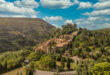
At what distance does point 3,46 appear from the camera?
641 feet

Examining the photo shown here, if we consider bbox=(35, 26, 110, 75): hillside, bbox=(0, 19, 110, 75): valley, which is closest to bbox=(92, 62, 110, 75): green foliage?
bbox=(0, 19, 110, 75): valley


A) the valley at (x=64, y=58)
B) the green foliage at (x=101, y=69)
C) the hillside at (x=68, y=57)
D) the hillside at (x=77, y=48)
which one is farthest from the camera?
the hillside at (x=77, y=48)

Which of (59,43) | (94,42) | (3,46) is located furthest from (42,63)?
(3,46)

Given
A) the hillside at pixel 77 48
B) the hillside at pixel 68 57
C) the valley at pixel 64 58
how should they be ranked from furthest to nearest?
1. the hillside at pixel 77 48
2. the valley at pixel 64 58
3. the hillside at pixel 68 57

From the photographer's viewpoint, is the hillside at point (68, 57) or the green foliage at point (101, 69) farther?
the hillside at point (68, 57)

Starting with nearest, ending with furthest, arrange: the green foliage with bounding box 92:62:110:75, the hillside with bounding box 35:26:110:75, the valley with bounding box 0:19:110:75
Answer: the green foliage with bounding box 92:62:110:75
the valley with bounding box 0:19:110:75
the hillside with bounding box 35:26:110:75

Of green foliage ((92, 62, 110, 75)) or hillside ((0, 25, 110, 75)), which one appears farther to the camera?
hillside ((0, 25, 110, 75))

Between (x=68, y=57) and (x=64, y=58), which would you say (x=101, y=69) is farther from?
(x=68, y=57)

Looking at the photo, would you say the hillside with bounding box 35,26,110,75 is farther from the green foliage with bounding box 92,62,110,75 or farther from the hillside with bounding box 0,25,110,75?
the green foliage with bounding box 92,62,110,75

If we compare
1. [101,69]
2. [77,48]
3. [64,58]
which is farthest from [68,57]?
[101,69]

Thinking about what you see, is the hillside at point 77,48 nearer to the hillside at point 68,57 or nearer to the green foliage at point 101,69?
the hillside at point 68,57

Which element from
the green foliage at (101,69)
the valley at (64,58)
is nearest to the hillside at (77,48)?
the valley at (64,58)

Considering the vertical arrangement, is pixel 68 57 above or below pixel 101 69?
below

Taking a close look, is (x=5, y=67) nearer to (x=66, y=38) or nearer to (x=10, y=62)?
(x=10, y=62)
